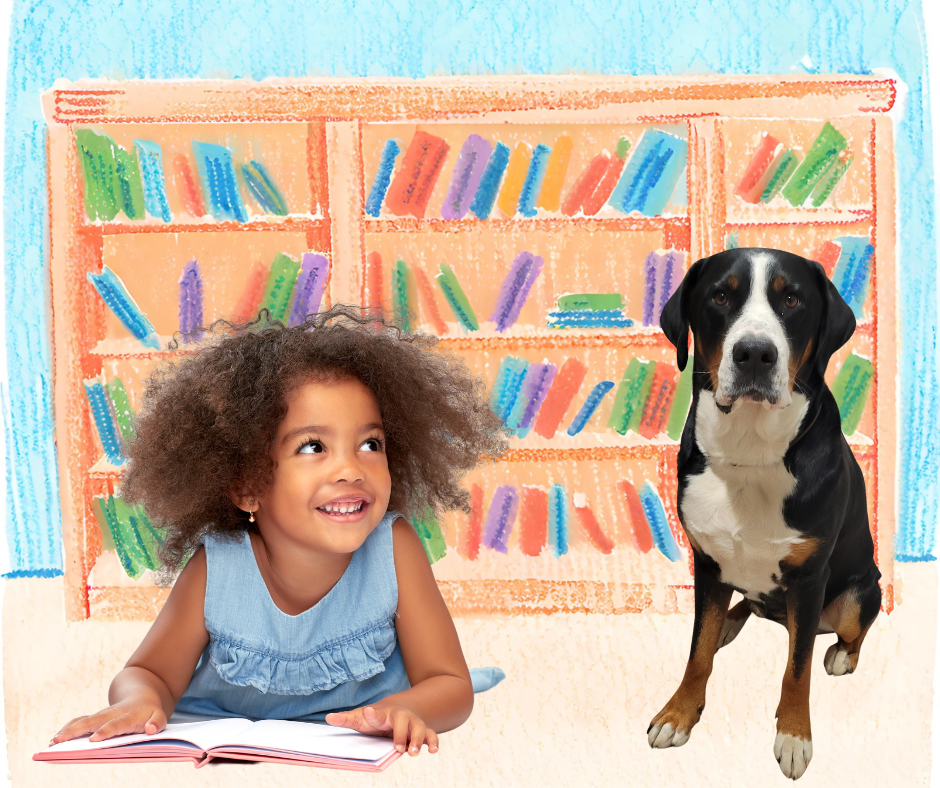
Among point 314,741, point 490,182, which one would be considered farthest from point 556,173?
point 314,741

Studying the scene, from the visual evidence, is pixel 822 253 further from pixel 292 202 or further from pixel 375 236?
pixel 292 202

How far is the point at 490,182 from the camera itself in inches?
97.3

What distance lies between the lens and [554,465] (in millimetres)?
2557

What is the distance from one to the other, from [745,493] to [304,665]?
0.79 metres

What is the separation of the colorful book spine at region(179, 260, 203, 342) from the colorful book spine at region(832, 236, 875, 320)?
5.35ft

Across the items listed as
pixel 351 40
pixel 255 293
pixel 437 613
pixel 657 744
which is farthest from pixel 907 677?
pixel 351 40

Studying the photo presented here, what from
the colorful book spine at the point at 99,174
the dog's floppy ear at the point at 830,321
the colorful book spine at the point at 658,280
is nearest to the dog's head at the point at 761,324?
the dog's floppy ear at the point at 830,321

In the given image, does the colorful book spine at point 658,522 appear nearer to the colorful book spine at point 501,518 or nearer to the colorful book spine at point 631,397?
the colorful book spine at point 631,397

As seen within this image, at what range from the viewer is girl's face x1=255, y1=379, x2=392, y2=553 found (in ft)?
5.02

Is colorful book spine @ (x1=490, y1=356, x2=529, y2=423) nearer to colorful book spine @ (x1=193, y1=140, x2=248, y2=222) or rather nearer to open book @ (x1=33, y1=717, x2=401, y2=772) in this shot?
colorful book spine @ (x1=193, y1=140, x2=248, y2=222)

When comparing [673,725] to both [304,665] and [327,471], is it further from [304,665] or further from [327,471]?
[327,471]

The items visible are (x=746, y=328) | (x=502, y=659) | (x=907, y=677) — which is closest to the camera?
(x=746, y=328)

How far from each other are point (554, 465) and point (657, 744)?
0.98 meters

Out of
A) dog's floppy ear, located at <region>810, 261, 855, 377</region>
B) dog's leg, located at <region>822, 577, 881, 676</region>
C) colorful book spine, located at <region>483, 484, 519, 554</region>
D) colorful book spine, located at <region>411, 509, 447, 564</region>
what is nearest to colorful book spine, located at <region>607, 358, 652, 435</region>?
colorful book spine, located at <region>483, 484, 519, 554</region>
